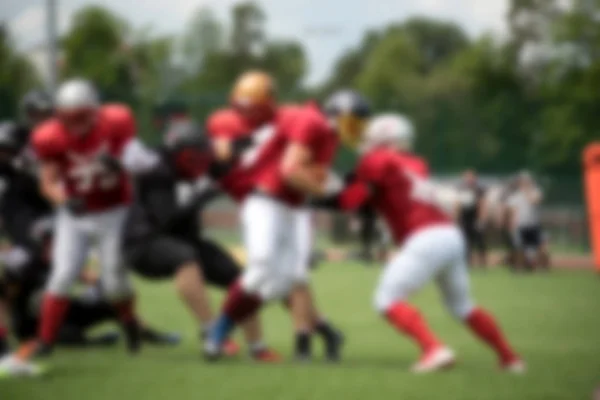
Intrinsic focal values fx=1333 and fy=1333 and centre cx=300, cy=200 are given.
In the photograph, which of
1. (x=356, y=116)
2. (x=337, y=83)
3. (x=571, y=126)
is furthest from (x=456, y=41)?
(x=356, y=116)

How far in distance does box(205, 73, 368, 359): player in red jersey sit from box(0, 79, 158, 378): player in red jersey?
0.82 meters

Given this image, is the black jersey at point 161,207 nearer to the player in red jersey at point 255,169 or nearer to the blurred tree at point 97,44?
the player in red jersey at point 255,169

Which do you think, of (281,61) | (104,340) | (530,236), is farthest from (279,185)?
(281,61)

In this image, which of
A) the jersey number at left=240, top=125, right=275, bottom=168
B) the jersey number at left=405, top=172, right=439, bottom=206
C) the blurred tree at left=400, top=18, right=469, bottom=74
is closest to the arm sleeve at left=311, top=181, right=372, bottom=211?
the jersey number at left=405, top=172, right=439, bottom=206

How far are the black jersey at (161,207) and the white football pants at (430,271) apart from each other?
1.91 m

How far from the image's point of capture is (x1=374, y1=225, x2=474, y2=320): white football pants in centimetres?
802

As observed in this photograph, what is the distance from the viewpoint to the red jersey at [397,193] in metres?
8.11

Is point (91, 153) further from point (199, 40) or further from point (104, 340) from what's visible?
point (199, 40)

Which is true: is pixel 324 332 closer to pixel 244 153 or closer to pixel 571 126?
pixel 244 153

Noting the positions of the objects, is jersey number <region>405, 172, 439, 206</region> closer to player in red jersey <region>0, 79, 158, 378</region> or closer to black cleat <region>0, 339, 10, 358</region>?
player in red jersey <region>0, 79, 158, 378</region>

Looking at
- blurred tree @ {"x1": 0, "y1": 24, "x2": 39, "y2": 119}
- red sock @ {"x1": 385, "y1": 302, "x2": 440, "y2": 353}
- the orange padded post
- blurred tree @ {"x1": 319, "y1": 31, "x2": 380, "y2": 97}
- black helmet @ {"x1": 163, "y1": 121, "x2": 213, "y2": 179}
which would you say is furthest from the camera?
blurred tree @ {"x1": 319, "y1": 31, "x2": 380, "y2": 97}

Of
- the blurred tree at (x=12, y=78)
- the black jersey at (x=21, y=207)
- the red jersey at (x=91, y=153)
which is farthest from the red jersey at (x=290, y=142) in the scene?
the blurred tree at (x=12, y=78)

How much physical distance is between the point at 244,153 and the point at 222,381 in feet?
6.32

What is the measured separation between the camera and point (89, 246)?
877 cm
